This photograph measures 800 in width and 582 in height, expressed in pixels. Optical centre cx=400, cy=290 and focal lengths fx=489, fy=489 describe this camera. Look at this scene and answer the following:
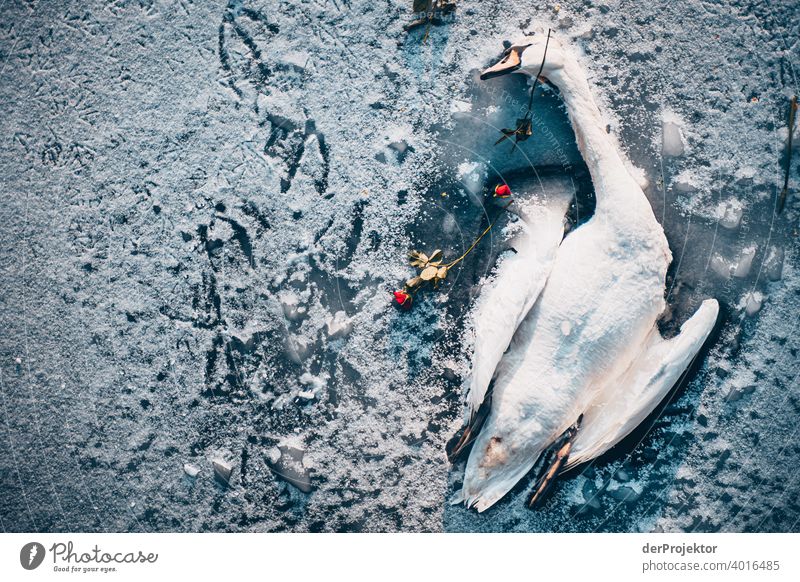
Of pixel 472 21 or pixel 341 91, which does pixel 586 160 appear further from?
pixel 341 91

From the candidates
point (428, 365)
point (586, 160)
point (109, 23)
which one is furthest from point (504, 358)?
point (109, 23)

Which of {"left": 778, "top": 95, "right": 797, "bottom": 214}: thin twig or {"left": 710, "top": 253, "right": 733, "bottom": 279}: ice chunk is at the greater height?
{"left": 778, "top": 95, "right": 797, "bottom": 214}: thin twig

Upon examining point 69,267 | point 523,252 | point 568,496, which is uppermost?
point 69,267

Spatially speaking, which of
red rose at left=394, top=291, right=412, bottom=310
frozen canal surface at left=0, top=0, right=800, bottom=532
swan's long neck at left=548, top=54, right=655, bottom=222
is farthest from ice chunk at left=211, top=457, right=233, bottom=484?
swan's long neck at left=548, top=54, right=655, bottom=222

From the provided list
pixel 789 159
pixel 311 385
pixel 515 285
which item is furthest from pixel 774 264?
pixel 311 385

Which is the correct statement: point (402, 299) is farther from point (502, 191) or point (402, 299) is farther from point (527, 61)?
point (527, 61)

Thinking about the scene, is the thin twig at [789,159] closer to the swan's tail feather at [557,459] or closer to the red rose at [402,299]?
the swan's tail feather at [557,459]

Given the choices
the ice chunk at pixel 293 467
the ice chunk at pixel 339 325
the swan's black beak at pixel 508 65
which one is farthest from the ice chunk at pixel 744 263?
the ice chunk at pixel 293 467

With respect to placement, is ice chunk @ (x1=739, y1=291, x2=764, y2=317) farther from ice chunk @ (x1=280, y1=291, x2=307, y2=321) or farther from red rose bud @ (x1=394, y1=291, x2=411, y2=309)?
ice chunk @ (x1=280, y1=291, x2=307, y2=321)
